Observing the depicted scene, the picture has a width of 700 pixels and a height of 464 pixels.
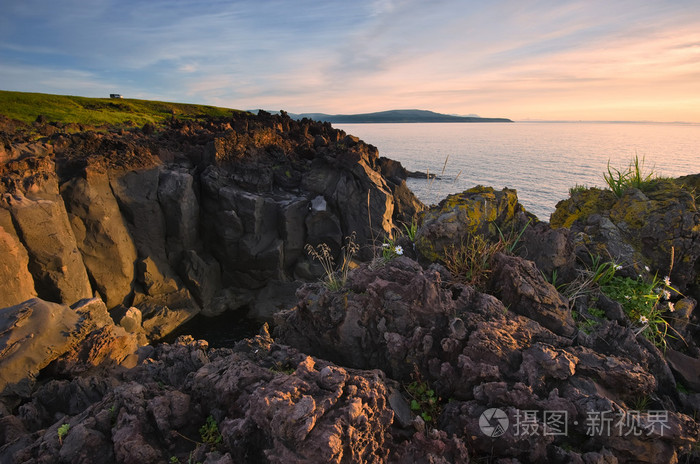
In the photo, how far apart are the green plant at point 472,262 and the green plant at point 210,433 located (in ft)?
11.8

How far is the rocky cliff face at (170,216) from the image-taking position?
15.3m

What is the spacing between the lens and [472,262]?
16.7 ft

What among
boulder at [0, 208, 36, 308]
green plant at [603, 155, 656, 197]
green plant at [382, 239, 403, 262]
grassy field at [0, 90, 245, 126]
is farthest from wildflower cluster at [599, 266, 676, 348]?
grassy field at [0, 90, 245, 126]

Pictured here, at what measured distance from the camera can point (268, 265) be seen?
21.8 m

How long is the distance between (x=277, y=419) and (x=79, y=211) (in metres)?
19.4

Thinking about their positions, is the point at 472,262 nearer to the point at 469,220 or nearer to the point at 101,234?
the point at 469,220

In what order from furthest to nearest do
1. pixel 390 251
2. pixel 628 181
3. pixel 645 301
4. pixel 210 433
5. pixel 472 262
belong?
pixel 628 181 < pixel 390 251 < pixel 645 301 < pixel 472 262 < pixel 210 433

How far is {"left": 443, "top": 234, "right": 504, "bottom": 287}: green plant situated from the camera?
5043 millimetres

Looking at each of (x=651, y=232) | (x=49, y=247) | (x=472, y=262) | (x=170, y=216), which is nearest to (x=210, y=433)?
(x=472, y=262)

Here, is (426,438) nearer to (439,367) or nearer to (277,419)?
(439,367)

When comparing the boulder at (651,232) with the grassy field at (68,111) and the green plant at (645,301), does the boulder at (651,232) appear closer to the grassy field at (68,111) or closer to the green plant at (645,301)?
the green plant at (645,301)

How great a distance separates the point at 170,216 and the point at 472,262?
1963cm

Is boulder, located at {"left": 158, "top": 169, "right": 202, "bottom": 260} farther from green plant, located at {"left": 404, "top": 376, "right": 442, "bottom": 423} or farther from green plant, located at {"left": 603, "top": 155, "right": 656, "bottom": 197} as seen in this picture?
green plant, located at {"left": 603, "top": 155, "right": 656, "bottom": 197}

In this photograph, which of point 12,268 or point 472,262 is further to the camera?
point 12,268
